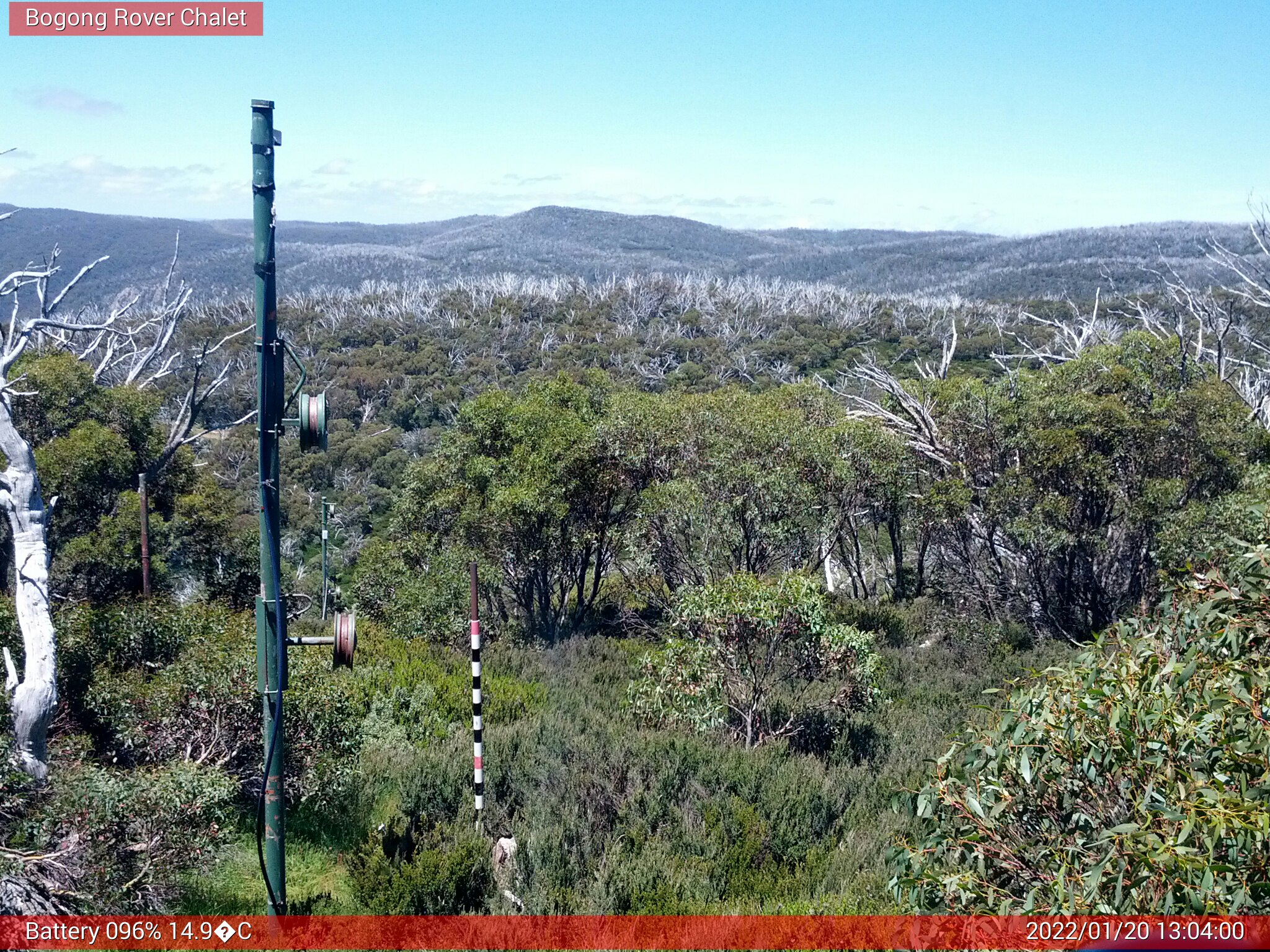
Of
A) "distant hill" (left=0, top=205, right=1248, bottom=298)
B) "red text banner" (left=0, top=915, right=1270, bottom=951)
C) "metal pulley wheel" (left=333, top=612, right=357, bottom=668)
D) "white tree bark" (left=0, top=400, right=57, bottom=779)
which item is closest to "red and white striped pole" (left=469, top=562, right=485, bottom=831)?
"red text banner" (left=0, top=915, right=1270, bottom=951)

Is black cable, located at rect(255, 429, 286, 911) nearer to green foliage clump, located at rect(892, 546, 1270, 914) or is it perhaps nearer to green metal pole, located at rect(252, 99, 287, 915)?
green metal pole, located at rect(252, 99, 287, 915)

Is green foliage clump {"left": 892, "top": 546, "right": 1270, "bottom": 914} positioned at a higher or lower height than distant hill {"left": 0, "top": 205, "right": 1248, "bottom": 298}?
lower

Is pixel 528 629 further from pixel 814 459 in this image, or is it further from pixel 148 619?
pixel 148 619

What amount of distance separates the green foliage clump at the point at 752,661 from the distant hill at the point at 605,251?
36245 mm

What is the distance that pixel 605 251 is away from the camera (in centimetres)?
12081

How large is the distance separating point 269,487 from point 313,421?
0.42 metres

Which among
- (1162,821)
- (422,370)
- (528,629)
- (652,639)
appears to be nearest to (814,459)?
(652,639)

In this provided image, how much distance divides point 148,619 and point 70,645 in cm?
67

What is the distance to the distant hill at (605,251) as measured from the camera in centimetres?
7119

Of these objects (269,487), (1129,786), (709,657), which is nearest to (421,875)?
(269,487)

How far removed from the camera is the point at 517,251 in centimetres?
11438

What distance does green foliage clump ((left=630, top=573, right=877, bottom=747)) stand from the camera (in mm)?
8719

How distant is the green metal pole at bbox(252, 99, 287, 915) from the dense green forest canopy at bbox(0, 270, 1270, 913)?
1.10m

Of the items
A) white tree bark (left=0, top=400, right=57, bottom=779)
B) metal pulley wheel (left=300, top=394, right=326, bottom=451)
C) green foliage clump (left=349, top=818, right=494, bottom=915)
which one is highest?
metal pulley wheel (left=300, top=394, right=326, bottom=451)
